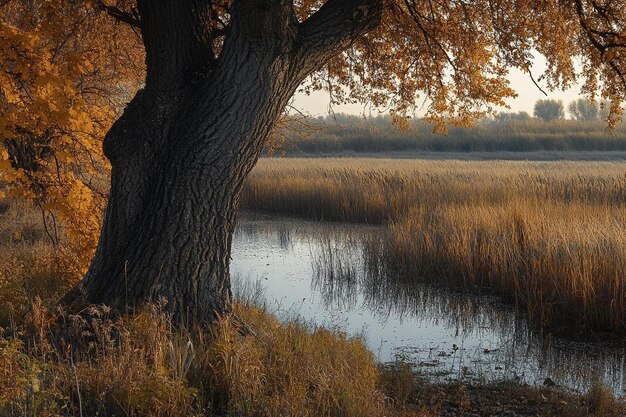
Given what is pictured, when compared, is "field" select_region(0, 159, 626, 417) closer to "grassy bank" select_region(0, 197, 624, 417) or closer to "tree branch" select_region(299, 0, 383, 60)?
"grassy bank" select_region(0, 197, 624, 417)

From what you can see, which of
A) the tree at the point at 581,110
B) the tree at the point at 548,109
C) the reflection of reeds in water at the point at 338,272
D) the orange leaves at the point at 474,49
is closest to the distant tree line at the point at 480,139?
the tree at the point at 548,109

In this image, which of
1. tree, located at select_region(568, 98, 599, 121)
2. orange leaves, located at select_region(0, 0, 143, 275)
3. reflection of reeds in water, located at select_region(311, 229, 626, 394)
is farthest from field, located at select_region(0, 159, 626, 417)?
tree, located at select_region(568, 98, 599, 121)

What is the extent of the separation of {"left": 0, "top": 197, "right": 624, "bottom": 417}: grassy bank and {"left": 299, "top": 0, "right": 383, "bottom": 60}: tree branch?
251 centimetres

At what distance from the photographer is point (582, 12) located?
7.49m

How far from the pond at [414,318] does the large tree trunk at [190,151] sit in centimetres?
278

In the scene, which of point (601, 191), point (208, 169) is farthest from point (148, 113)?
point (601, 191)

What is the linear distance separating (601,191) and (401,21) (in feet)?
36.9

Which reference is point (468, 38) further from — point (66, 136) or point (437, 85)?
point (66, 136)

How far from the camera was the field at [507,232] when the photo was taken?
31.7ft

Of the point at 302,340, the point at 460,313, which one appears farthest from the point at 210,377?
the point at 460,313

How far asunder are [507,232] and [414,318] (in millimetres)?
2912

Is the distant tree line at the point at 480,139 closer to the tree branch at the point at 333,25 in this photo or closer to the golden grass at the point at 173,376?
the tree branch at the point at 333,25

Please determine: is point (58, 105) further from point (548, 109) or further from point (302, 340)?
point (548, 109)

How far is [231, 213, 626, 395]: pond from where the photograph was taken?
316 inches
